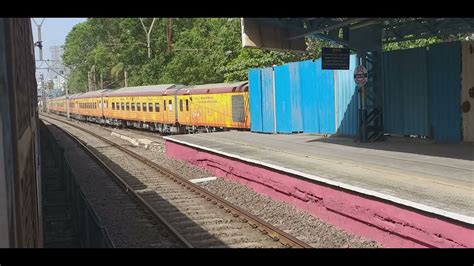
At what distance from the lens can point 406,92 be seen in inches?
581

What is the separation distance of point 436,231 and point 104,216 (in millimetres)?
6881

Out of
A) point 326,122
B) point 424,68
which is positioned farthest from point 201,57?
point 424,68

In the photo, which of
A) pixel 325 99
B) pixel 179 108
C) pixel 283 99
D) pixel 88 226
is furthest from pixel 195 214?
pixel 179 108

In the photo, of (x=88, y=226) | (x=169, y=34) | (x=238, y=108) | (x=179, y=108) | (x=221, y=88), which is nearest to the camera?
(x=88, y=226)

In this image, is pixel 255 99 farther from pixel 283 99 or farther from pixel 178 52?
pixel 178 52

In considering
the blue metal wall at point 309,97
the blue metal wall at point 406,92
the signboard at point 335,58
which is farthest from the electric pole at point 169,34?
the blue metal wall at point 406,92

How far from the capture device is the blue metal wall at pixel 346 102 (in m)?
16.4

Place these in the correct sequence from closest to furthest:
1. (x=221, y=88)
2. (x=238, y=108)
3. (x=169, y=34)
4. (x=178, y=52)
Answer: (x=238, y=108), (x=221, y=88), (x=178, y=52), (x=169, y=34)

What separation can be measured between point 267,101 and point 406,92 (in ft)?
25.6

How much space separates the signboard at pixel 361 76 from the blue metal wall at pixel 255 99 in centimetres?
726

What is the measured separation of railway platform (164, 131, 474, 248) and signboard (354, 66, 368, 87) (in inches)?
76.1

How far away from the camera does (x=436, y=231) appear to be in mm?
6492
